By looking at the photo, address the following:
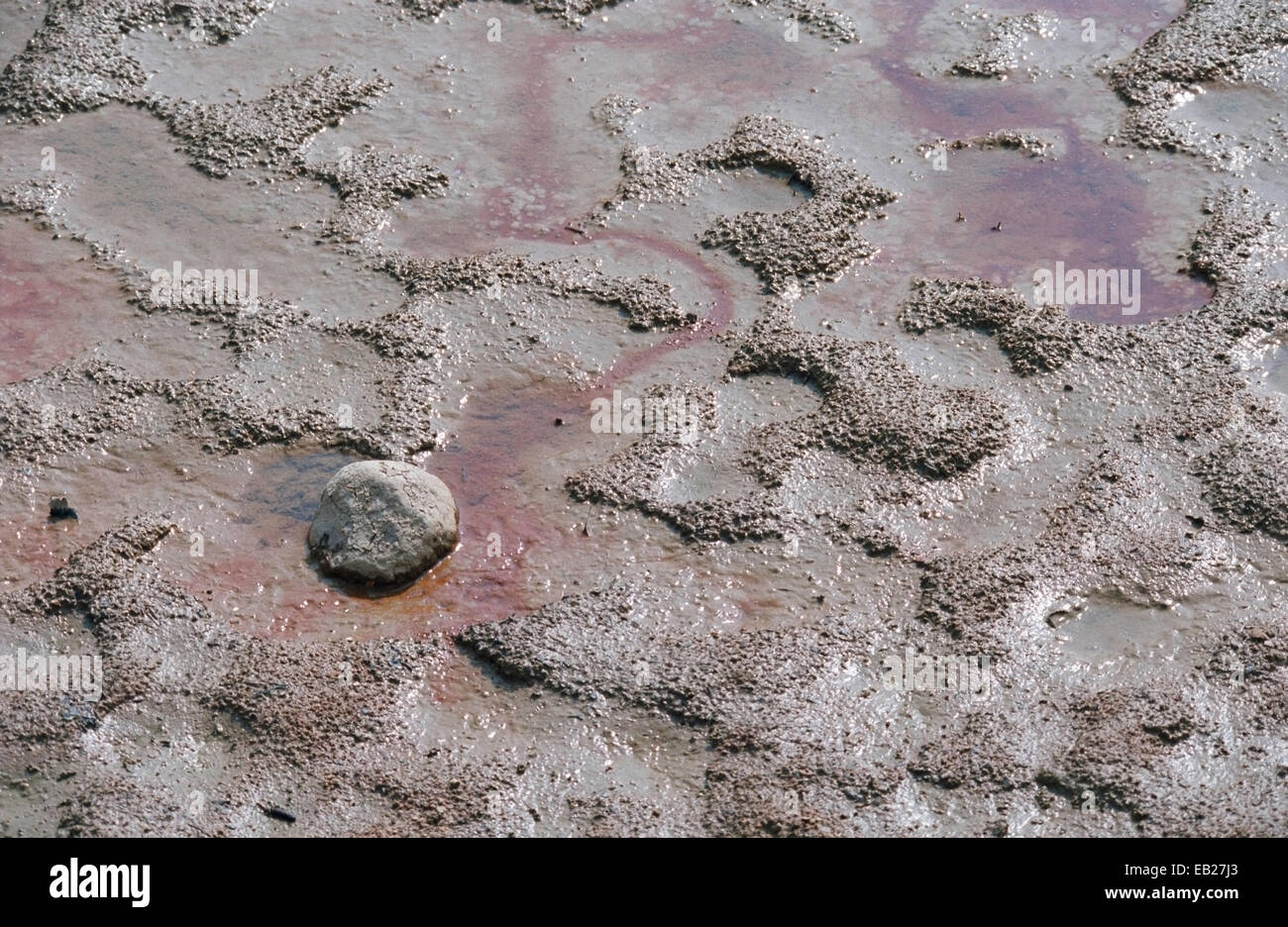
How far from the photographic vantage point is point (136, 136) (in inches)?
270

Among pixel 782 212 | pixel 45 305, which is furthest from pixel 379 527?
pixel 782 212

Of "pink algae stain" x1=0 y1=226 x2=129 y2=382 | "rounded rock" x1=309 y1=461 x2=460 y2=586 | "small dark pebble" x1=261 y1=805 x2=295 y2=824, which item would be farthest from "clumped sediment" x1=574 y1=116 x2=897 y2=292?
"small dark pebble" x1=261 y1=805 x2=295 y2=824

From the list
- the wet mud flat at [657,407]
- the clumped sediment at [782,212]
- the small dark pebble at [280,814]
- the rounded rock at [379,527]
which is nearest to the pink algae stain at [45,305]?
the wet mud flat at [657,407]

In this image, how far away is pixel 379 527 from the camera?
4.80 meters

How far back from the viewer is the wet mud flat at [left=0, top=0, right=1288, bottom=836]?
4242 millimetres

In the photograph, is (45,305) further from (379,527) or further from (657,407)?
(657,407)

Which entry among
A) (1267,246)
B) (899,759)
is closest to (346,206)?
(899,759)

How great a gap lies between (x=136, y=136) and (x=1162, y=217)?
485 cm

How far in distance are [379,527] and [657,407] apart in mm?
1252

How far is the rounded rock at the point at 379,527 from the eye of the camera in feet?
15.7

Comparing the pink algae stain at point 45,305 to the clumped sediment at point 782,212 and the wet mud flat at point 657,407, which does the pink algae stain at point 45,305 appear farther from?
the clumped sediment at point 782,212

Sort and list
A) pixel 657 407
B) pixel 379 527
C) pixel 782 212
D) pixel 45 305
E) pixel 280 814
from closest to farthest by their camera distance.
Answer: pixel 280 814, pixel 379 527, pixel 657 407, pixel 45 305, pixel 782 212

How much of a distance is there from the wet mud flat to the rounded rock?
0.30ft

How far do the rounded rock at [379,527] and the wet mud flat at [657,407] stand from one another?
0.09 meters
